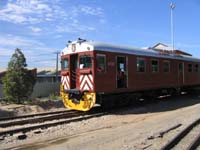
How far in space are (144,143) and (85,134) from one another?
8.12ft

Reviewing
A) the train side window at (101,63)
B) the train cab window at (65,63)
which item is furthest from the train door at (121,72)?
the train cab window at (65,63)

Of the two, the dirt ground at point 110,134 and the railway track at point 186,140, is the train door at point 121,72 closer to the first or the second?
the dirt ground at point 110,134

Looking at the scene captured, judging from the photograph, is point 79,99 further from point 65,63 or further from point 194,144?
point 194,144

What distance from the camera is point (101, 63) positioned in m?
16.5

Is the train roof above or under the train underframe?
above

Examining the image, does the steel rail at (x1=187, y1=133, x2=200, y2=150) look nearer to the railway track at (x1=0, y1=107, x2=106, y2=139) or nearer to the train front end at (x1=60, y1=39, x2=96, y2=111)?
the railway track at (x1=0, y1=107, x2=106, y2=139)

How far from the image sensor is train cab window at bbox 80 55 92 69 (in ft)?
53.8

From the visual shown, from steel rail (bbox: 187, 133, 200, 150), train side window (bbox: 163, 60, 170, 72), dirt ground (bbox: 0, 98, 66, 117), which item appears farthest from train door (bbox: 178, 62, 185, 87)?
steel rail (bbox: 187, 133, 200, 150)

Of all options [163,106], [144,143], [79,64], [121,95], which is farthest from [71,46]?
[144,143]

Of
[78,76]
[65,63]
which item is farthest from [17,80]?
[78,76]

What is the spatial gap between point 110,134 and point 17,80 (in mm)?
11572

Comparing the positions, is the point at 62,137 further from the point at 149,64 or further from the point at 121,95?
the point at 149,64

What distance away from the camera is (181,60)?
24.8m

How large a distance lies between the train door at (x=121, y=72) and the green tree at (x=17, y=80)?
6.69 m
